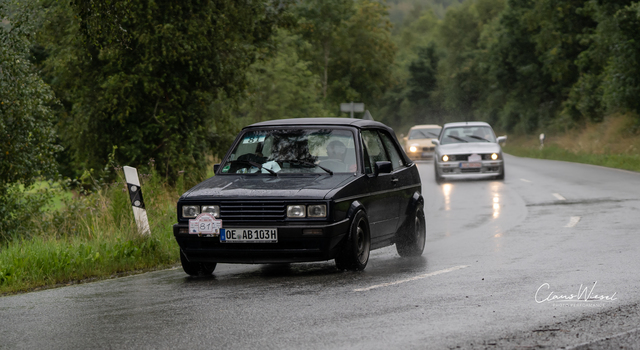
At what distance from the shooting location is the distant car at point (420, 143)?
4116 centimetres

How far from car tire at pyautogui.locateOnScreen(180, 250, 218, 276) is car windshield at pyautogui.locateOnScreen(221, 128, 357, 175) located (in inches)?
43.2

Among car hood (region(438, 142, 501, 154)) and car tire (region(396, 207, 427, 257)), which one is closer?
car tire (region(396, 207, 427, 257))

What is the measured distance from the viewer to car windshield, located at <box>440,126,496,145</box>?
26.9 metres

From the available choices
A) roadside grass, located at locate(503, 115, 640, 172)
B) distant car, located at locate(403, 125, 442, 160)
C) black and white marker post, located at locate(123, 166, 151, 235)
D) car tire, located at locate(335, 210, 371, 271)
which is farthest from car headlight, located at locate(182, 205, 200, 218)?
distant car, located at locate(403, 125, 442, 160)

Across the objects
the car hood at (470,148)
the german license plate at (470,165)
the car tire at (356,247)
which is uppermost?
the car tire at (356,247)

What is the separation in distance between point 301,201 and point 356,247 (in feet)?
2.72

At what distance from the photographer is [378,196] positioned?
9633 mm

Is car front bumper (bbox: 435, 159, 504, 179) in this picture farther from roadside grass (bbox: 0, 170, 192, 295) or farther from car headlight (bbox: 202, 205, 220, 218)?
car headlight (bbox: 202, 205, 220, 218)

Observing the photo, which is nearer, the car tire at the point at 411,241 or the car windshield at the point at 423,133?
the car tire at the point at 411,241

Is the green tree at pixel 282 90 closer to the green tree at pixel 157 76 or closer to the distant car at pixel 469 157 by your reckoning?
the distant car at pixel 469 157

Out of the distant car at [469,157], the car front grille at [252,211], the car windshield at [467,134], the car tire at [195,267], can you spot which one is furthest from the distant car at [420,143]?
the car front grille at [252,211]

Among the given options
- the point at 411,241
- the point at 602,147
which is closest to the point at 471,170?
the point at 411,241

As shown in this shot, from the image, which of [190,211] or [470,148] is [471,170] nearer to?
[470,148]

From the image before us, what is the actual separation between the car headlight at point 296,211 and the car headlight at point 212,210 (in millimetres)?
732
